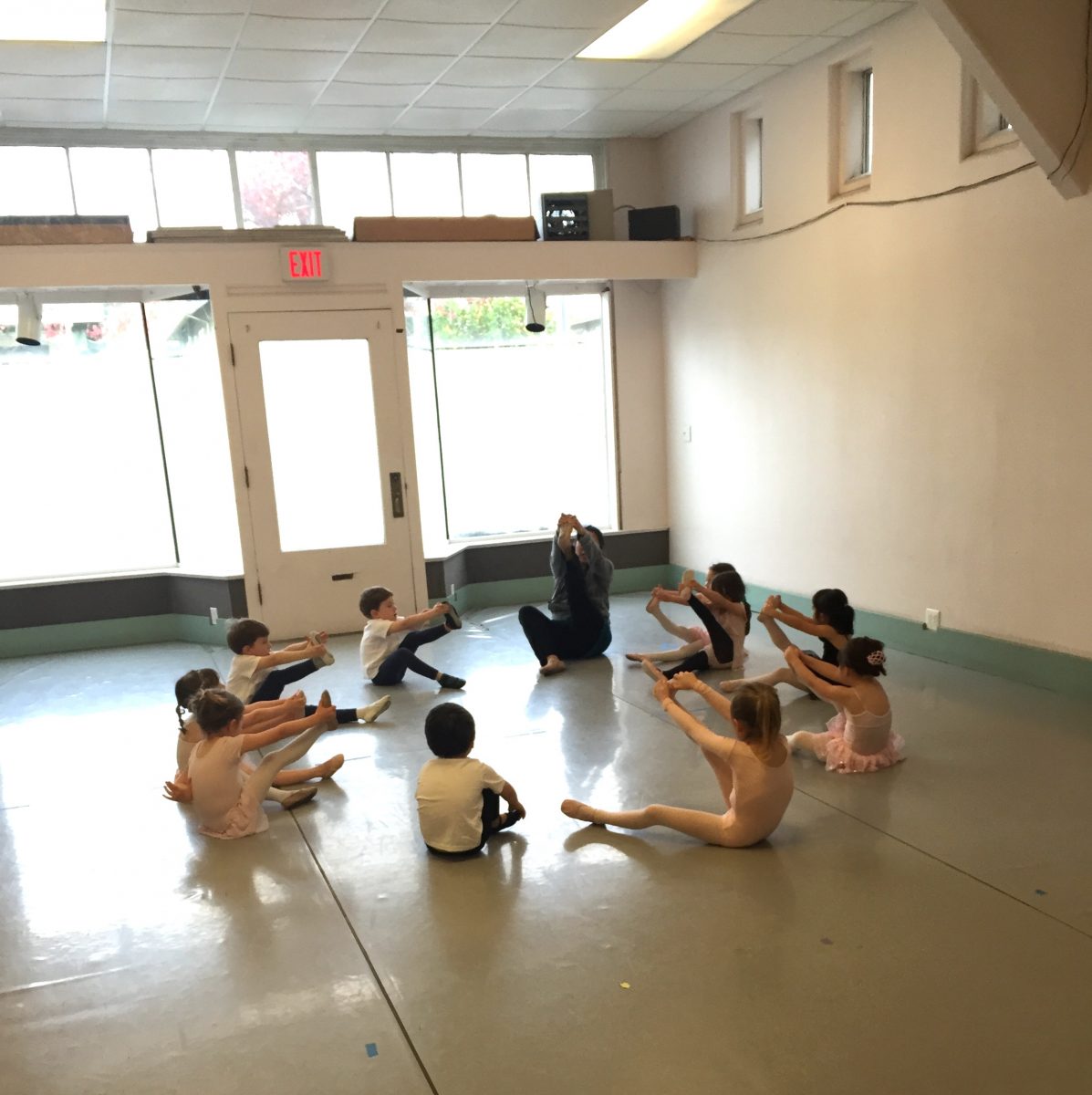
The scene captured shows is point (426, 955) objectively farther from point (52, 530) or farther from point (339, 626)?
point (52, 530)

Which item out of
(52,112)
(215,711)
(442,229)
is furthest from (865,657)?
(52,112)

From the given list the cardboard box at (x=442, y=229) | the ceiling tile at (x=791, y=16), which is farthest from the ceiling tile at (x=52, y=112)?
the ceiling tile at (x=791, y=16)

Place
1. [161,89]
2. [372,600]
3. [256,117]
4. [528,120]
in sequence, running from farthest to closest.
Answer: [528,120] < [256,117] < [161,89] < [372,600]

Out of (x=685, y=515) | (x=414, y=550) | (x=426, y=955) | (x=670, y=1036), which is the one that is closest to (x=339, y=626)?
(x=414, y=550)

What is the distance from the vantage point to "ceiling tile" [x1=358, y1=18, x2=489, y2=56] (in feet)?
16.9

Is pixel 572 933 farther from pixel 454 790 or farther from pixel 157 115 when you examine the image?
pixel 157 115

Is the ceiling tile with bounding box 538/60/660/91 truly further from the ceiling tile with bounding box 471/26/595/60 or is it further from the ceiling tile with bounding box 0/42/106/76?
the ceiling tile with bounding box 0/42/106/76

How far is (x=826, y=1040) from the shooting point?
223 cm

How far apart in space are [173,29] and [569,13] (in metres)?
2.12

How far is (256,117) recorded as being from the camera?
6.62 metres

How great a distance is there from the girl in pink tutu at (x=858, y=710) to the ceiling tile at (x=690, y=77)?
4.17 metres

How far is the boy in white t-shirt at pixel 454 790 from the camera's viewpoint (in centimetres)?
325

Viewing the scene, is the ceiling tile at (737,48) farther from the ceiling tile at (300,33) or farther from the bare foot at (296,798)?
the bare foot at (296,798)

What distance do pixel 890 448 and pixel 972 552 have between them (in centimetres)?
85
